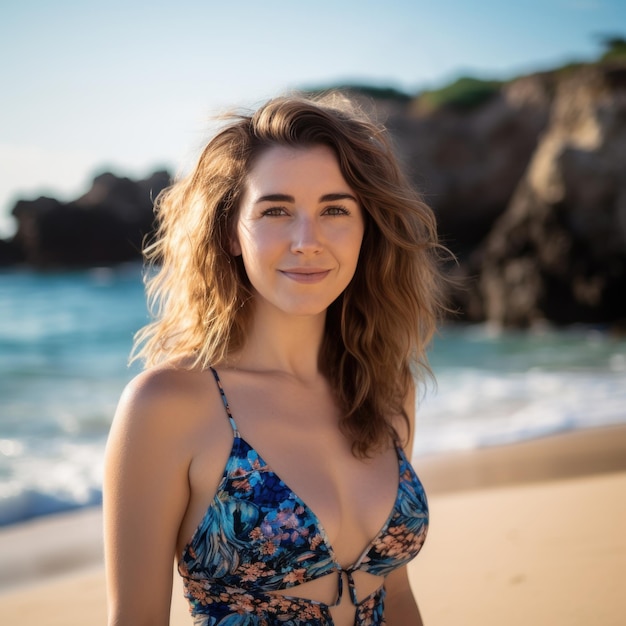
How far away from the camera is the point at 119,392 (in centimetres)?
1099

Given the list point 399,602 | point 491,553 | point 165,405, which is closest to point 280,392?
point 165,405

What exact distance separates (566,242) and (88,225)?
85.6ft

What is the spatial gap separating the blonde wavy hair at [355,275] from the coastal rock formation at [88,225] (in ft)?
108

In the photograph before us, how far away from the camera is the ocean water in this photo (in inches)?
244

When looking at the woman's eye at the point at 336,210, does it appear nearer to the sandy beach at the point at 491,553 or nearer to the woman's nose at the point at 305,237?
the woman's nose at the point at 305,237

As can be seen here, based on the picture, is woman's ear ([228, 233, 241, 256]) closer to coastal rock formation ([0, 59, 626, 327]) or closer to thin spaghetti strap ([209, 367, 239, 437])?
thin spaghetti strap ([209, 367, 239, 437])

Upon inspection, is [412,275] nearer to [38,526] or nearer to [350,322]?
[350,322]

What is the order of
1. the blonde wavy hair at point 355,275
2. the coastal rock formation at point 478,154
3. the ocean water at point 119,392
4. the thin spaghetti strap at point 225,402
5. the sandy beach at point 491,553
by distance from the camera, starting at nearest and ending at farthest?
the thin spaghetti strap at point 225,402 → the blonde wavy hair at point 355,275 → the sandy beach at point 491,553 → the ocean water at point 119,392 → the coastal rock formation at point 478,154

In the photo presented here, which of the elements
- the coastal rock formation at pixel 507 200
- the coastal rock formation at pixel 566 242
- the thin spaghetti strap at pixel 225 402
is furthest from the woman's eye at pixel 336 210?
the coastal rock formation at pixel 566 242

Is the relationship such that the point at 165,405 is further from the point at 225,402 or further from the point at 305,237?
the point at 305,237

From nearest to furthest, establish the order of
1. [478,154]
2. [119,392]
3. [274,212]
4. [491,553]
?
[274,212], [491,553], [119,392], [478,154]

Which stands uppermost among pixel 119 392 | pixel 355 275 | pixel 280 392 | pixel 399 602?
pixel 355 275

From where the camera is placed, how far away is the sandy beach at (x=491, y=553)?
3.74m

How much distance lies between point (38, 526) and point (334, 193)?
376 centimetres
